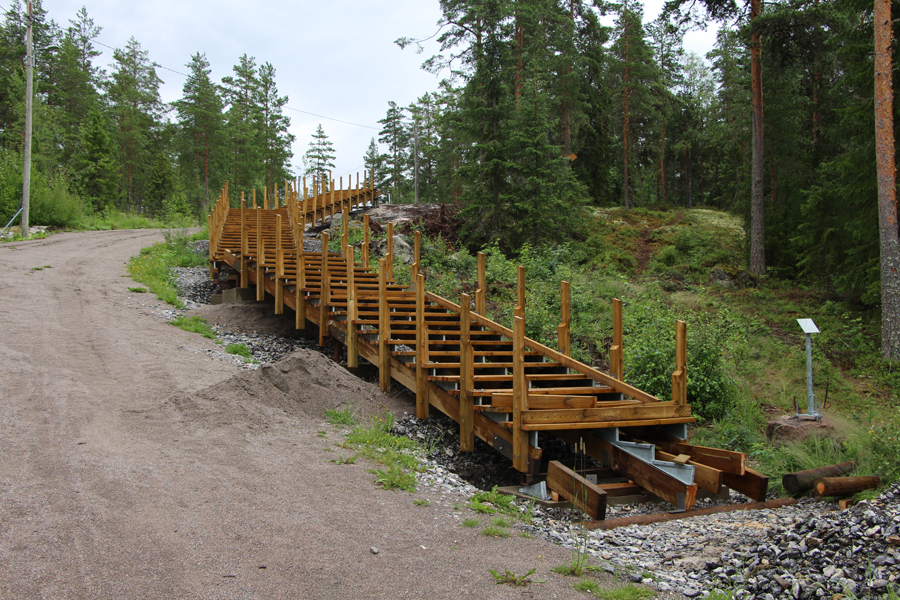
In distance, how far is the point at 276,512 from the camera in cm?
448

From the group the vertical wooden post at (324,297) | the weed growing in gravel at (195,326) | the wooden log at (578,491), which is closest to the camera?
the wooden log at (578,491)

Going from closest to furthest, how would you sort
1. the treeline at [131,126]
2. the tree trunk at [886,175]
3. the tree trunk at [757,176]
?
the tree trunk at [886,175], the tree trunk at [757,176], the treeline at [131,126]

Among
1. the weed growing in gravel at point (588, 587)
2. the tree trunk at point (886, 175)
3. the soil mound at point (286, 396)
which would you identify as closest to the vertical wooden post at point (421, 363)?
the soil mound at point (286, 396)

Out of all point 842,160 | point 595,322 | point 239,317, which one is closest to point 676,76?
point 842,160

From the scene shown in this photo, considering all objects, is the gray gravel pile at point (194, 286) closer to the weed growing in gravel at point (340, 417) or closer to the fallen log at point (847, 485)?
the weed growing in gravel at point (340, 417)

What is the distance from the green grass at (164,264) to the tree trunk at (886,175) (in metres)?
15.2

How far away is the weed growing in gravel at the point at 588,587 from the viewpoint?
365cm

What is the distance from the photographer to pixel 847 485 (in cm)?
529

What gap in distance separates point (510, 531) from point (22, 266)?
51.6 ft

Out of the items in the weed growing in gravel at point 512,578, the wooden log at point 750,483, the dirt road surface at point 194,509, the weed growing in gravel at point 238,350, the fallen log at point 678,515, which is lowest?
the fallen log at point 678,515

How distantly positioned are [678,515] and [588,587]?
2057mm

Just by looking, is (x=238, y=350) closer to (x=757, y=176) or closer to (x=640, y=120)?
(x=757, y=176)

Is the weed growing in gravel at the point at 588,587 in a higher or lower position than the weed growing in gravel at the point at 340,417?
lower

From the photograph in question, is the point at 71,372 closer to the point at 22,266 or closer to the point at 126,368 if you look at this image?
the point at 126,368
